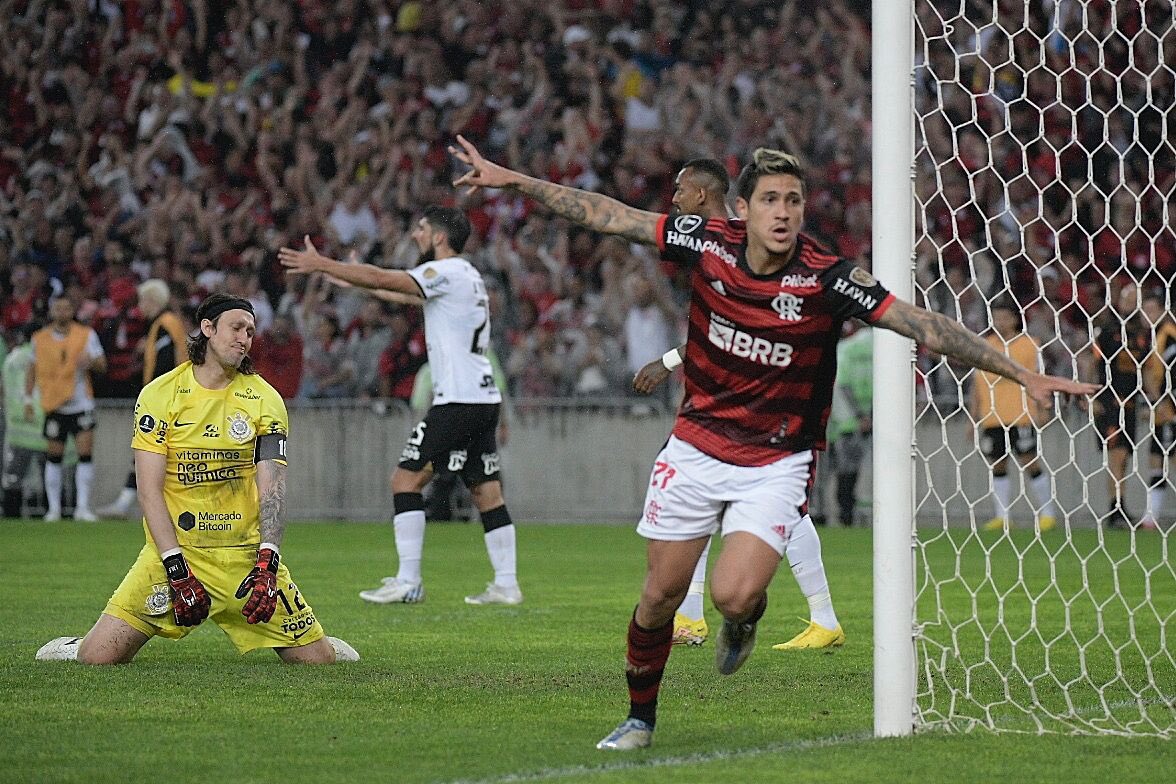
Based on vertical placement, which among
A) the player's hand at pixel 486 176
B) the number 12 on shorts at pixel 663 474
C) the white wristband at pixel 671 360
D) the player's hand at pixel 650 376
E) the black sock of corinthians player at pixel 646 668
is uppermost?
the player's hand at pixel 486 176

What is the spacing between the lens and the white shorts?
564 centimetres

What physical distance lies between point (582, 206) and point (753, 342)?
712mm

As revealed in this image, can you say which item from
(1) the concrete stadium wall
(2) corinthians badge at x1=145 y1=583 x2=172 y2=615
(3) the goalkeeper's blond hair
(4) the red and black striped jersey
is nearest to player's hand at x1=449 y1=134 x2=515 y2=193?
(4) the red and black striped jersey

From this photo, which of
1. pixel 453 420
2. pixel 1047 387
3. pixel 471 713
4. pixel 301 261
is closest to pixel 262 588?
pixel 471 713

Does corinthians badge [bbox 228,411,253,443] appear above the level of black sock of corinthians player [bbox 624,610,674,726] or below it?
above

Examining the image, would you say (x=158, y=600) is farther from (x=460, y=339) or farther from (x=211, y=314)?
(x=460, y=339)

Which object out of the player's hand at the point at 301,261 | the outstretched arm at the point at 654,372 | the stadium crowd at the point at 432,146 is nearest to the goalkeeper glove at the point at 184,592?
the player's hand at the point at 301,261

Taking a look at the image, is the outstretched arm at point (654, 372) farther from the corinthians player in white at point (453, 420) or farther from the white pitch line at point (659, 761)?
the corinthians player in white at point (453, 420)

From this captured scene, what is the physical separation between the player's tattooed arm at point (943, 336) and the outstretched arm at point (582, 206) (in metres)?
0.84

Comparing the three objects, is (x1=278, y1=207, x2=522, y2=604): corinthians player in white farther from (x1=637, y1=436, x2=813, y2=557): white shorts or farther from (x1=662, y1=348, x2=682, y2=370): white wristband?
(x1=637, y1=436, x2=813, y2=557): white shorts

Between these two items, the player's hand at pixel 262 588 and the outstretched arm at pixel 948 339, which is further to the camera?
the player's hand at pixel 262 588

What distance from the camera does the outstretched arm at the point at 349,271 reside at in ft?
24.4

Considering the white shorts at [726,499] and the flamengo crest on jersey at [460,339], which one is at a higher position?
the flamengo crest on jersey at [460,339]

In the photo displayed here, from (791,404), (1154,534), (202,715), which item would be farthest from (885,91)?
(1154,534)
